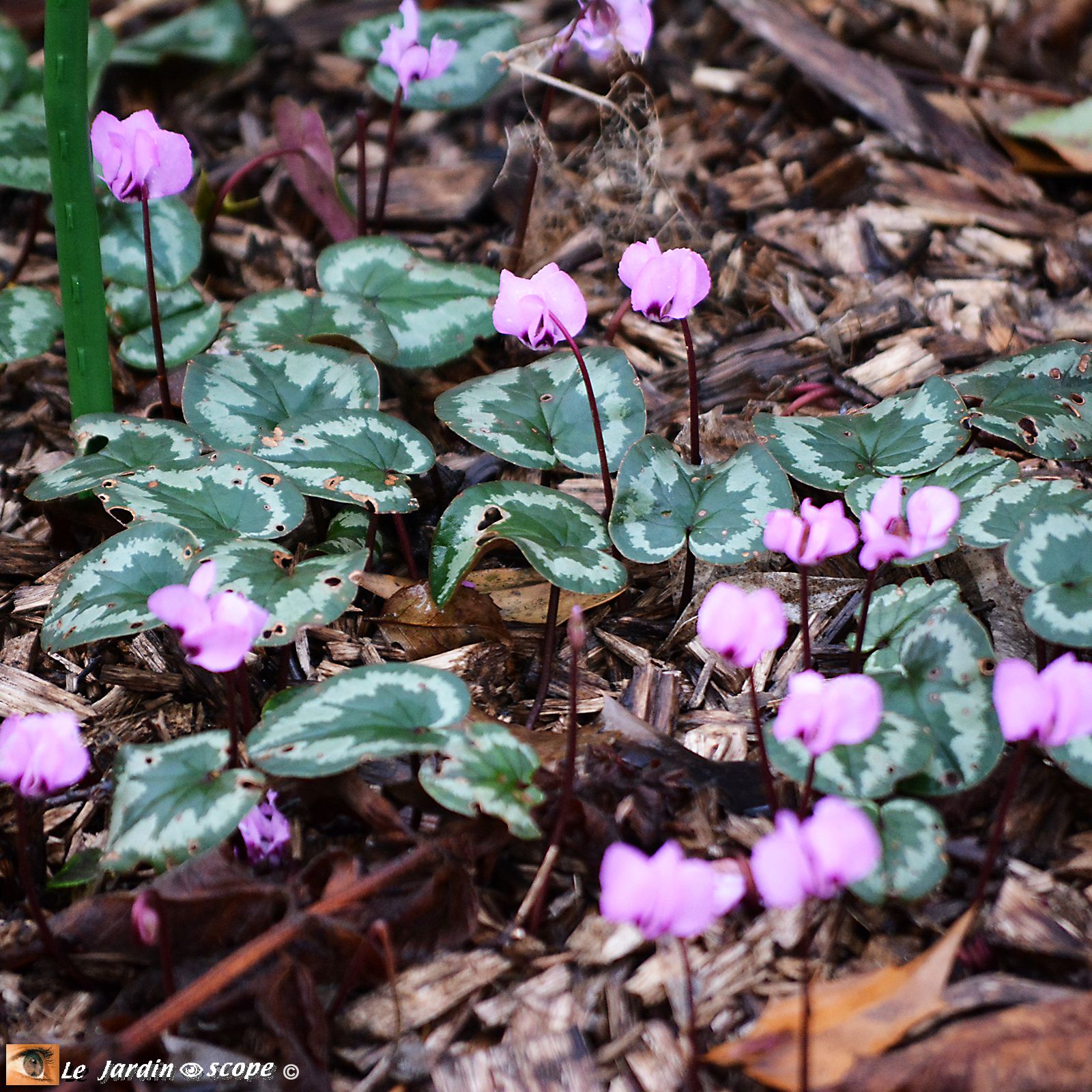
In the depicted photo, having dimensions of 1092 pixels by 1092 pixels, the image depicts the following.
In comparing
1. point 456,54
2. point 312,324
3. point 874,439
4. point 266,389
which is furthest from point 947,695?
point 456,54

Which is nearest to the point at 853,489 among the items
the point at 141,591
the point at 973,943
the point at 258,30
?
the point at 973,943

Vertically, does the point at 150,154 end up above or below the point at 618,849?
above

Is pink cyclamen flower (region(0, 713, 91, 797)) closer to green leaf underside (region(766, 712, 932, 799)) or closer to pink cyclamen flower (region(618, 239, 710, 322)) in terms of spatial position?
green leaf underside (region(766, 712, 932, 799))

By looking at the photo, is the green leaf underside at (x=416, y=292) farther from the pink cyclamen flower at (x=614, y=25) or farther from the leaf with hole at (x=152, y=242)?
the pink cyclamen flower at (x=614, y=25)

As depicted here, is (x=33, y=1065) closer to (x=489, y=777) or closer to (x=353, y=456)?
(x=489, y=777)

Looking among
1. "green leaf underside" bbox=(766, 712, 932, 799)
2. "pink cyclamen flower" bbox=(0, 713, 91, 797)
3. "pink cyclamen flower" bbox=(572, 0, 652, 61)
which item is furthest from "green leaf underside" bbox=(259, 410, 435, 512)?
"pink cyclamen flower" bbox=(572, 0, 652, 61)

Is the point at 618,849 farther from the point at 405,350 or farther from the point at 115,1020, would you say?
the point at 405,350

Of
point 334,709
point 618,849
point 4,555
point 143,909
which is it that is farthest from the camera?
point 4,555
